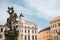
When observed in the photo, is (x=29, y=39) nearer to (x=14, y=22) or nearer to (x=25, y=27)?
(x=25, y=27)

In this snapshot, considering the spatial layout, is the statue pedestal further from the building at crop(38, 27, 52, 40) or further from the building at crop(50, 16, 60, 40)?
the building at crop(38, 27, 52, 40)

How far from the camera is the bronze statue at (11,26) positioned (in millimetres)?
31688

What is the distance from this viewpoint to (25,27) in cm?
9488

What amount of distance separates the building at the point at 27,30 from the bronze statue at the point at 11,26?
60.2 meters

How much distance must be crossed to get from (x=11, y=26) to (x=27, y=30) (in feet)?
208

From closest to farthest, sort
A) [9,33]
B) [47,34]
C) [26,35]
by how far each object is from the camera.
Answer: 1. [9,33]
2. [26,35]
3. [47,34]

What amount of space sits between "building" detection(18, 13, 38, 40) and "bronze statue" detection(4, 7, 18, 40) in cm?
6020

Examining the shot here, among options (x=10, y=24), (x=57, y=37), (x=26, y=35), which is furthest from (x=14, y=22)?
(x=26, y=35)

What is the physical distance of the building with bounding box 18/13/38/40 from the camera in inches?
3661

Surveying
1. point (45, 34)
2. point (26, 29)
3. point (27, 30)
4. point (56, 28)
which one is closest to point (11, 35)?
point (56, 28)

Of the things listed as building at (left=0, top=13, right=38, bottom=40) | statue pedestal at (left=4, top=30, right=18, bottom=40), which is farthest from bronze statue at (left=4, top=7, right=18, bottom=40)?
building at (left=0, top=13, right=38, bottom=40)

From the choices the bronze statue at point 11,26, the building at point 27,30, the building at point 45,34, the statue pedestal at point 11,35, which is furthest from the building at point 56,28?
the statue pedestal at point 11,35

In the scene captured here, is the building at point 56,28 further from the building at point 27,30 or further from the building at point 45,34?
the building at point 45,34

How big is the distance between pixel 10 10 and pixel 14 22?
2.35 metres
